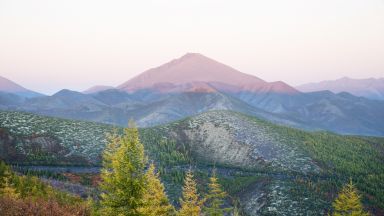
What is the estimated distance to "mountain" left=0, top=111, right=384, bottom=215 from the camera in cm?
5941

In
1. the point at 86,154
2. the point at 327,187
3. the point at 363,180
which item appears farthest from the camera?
the point at 86,154

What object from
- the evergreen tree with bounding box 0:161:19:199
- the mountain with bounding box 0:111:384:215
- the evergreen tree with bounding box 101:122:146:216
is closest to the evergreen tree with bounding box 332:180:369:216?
the mountain with bounding box 0:111:384:215

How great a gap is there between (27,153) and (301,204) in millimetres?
56424

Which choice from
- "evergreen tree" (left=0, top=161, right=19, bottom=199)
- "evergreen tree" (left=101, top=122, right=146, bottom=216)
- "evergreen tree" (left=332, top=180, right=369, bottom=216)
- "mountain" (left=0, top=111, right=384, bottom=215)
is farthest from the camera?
"mountain" (left=0, top=111, right=384, bottom=215)

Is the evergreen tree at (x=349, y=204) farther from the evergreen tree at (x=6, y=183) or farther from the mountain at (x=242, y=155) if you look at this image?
the evergreen tree at (x=6, y=183)

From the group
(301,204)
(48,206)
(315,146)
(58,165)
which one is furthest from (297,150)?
(48,206)

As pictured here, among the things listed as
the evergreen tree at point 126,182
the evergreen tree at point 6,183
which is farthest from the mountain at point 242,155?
the evergreen tree at point 126,182

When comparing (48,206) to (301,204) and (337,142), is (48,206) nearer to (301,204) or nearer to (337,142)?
(301,204)

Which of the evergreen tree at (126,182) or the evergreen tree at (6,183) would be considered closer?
the evergreen tree at (126,182)

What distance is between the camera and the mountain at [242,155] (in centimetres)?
5941

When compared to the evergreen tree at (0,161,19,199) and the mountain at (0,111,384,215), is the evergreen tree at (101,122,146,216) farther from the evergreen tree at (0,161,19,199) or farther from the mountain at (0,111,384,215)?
the mountain at (0,111,384,215)

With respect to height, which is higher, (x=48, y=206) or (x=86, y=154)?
(x=48, y=206)

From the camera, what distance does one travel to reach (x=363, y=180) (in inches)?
2633

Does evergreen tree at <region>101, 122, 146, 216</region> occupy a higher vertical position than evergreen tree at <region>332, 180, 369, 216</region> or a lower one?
higher
